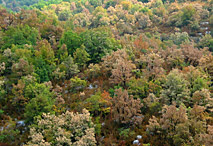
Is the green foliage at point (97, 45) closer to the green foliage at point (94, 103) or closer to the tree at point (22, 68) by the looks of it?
the tree at point (22, 68)

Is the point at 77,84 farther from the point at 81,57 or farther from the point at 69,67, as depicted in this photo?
the point at 81,57

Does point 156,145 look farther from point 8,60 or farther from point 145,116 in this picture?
point 8,60

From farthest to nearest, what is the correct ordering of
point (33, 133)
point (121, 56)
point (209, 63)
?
point (121, 56)
point (209, 63)
point (33, 133)

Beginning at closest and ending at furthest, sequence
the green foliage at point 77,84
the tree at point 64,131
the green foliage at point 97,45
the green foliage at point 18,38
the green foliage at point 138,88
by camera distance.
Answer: the tree at point 64,131
the green foliage at point 138,88
the green foliage at point 77,84
the green foliage at point 18,38
the green foliage at point 97,45

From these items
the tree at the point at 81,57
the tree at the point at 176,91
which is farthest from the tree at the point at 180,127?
the tree at the point at 81,57

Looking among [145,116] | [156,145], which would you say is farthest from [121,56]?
[156,145]

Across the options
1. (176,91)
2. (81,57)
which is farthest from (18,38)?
(176,91)
